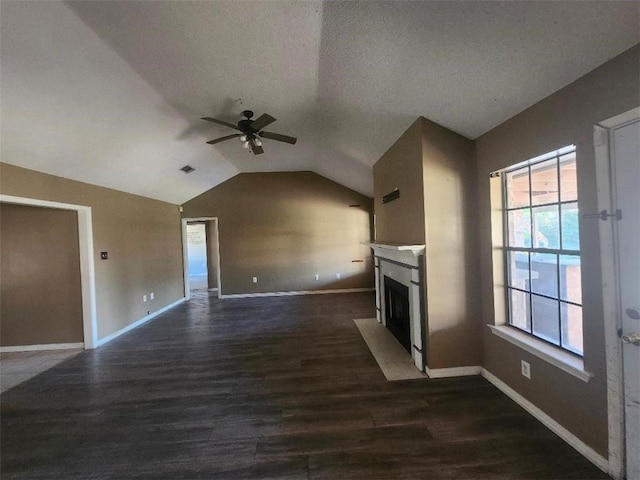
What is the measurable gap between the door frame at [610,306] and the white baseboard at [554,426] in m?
0.07

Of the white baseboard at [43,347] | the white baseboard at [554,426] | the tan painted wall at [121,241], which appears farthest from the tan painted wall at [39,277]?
the white baseboard at [554,426]

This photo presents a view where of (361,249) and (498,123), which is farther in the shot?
(361,249)

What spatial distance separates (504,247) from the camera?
2.45m

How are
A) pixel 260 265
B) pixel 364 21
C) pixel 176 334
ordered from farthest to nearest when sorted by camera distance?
pixel 260 265 < pixel 176 334 < pixel 364 21

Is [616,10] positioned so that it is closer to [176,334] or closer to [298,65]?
[298,65]

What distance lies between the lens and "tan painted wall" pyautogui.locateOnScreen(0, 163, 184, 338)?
3.20m

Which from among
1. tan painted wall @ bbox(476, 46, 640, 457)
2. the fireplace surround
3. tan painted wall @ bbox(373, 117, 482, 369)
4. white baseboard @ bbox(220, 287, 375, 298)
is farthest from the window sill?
white baseboard @ bbox(220, 287, 375, 298)

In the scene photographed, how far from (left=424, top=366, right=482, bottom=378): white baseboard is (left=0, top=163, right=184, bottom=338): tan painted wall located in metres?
4.59

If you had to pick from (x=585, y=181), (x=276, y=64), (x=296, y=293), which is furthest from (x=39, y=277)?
(x=585, y=181)

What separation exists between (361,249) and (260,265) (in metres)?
2.70

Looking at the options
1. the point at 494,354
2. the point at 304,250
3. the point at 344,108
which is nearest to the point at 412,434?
the point at 494,354

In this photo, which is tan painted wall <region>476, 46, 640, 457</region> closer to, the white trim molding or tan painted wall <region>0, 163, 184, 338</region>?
tan painted wall <region>0, 163, 184, 338</region>

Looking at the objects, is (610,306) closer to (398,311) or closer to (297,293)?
(398,311)

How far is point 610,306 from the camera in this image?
1497 millimetres
